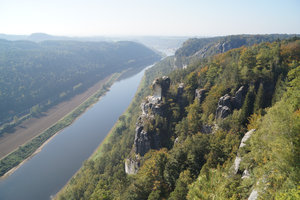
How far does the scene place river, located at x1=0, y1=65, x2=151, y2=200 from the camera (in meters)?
62.7

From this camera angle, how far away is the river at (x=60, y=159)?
62719 mm

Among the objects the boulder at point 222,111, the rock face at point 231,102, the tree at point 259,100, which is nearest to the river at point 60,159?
the boulder at point 222,111

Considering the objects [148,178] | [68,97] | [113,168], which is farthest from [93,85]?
[148,178]

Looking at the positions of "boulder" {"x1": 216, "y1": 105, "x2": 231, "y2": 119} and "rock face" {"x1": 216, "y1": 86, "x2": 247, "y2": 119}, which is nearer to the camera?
"boulder" {"x1": 216, "y1": 105, "x2": 231, "y2": 119}

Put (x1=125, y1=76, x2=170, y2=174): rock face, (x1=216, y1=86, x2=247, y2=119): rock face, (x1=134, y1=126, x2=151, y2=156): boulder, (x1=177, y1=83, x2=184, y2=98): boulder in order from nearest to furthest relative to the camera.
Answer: (x1=216, y1=86, x2=247, y2=119): rock face
(x1=134, y1=126, x2=151, y2=156): boulder
(x1=125, y1=76, x2=170, y2=174): rock face
(x1=177, y1=83, x2=184, y2=98): boulder

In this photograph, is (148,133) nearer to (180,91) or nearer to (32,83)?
(180,91)

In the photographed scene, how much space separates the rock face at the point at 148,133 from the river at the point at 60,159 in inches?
1218

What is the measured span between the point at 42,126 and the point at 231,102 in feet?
333

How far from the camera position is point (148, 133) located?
5181cm

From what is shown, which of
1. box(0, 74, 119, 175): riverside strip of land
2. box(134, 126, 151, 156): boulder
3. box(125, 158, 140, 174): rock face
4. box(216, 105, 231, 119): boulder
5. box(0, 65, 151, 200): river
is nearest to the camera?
box(216, 105, 231, 119): boulder

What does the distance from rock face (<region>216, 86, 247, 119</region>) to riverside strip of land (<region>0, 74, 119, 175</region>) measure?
79.6 meters

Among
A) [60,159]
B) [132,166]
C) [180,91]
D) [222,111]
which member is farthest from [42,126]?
[222,111]

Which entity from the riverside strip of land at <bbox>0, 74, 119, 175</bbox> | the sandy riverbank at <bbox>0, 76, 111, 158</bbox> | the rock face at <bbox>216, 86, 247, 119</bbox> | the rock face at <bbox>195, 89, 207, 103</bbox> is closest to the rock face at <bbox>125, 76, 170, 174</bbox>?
the rock face at <bbox>195, 89, 207, 103</bbox>

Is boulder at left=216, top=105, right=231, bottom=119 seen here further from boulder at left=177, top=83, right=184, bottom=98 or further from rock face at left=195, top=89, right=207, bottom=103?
boulder at left=177, top=83, right=184, bottom=98
